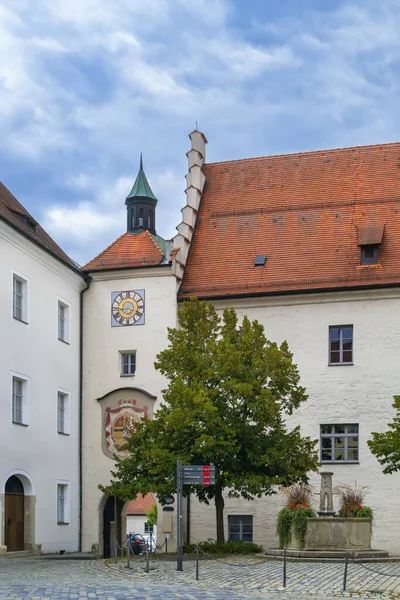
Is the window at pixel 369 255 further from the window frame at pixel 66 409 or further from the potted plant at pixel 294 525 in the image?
the window frame at pixel 66 409

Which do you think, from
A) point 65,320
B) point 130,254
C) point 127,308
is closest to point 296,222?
point 130,254

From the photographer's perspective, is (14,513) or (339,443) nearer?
(14,513)

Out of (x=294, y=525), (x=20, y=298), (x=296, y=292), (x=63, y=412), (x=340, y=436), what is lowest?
(x=294, y=525)

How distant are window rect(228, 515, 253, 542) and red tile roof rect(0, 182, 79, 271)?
9276mm

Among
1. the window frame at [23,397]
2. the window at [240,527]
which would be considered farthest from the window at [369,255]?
the window frame at [23,397]

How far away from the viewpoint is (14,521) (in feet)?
89.1

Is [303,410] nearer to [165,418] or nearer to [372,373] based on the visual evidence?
[372,373]

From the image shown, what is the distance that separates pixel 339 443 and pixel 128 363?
720 cm

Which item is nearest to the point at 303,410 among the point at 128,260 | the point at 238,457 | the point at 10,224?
the point at 238,457

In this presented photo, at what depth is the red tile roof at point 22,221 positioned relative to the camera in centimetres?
2817

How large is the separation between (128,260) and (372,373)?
872cm

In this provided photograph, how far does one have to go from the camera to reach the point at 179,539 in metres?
20.5

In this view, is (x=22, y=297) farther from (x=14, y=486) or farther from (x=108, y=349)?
(x=14, y=486)

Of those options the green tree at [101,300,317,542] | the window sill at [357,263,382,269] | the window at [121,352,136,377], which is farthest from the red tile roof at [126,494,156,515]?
the green tree at [101,300,317,542]
